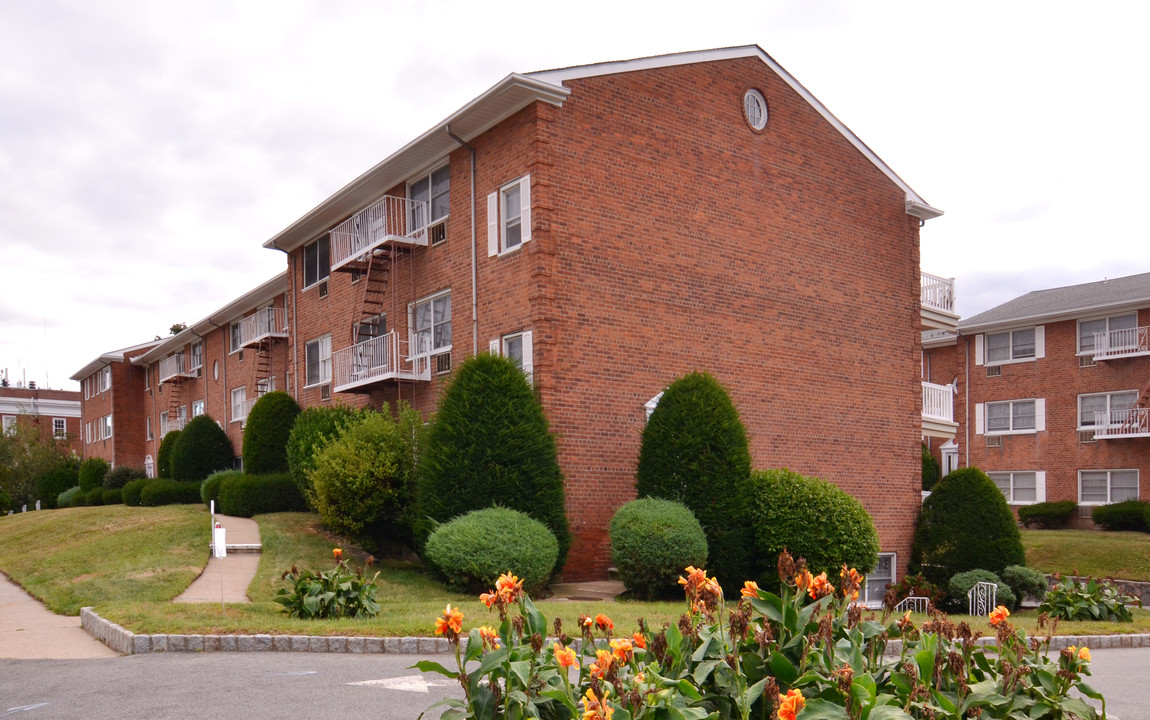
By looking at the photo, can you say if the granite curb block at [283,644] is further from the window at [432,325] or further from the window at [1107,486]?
the window at [1107,486]

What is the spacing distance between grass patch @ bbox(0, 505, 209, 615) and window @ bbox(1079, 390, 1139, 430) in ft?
95.7

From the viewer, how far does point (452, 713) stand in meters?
4.38


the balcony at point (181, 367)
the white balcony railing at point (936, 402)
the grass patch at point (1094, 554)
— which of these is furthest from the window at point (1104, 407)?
the balcony at point (181, 367)

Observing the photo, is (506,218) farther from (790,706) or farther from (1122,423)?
(1122,423)

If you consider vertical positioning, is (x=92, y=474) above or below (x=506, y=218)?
below

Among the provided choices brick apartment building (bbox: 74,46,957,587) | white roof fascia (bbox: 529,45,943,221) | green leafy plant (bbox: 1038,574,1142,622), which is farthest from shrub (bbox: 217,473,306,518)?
green leafy plant (bbox: 1038,574,1142,622)

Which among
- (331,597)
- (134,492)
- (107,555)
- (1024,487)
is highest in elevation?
(331,597)

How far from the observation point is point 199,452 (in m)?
32.4

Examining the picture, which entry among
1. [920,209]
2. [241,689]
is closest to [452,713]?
[241,689]

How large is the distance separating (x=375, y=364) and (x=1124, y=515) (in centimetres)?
2433

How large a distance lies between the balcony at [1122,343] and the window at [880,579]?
1647 centimetres

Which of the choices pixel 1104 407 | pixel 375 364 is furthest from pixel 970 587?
pixel 1104 407

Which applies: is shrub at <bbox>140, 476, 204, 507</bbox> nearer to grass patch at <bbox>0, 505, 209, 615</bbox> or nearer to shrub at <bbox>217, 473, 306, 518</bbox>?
grass patch at <bbox>0, 505, 209, 615</bbox>

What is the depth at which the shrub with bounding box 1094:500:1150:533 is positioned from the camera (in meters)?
30.6
